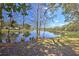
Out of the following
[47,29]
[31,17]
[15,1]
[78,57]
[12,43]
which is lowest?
[78,57]

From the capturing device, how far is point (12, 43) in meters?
1.35

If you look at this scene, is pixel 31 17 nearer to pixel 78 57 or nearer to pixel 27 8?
pixel 27 8

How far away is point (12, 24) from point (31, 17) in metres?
0.20

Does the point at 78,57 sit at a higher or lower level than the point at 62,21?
lower

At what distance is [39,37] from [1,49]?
39cm

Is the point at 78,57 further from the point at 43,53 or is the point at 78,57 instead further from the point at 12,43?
the point at 12,43

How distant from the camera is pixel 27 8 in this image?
1351 millimetres

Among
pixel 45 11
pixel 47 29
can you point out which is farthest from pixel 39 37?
pixel 45 11

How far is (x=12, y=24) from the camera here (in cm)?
136

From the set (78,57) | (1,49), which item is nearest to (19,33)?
(1,49)

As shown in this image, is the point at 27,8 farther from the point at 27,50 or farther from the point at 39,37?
the point at 27,50

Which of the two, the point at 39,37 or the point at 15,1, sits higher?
the point at 15,1

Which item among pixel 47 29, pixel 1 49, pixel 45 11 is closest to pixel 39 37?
pixel 47 29

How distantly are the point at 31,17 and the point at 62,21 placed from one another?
0.30 m
